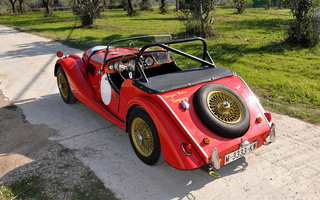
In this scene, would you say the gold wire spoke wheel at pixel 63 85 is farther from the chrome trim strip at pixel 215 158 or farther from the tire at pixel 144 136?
the chrome trim strip at pixel 215 158

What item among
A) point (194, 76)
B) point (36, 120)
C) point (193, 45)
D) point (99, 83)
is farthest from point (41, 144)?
point (193, 45)

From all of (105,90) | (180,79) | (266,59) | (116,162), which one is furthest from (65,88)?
(266,59)

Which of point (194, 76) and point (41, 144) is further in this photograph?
point (41, 144)

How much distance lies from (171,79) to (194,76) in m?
0.40

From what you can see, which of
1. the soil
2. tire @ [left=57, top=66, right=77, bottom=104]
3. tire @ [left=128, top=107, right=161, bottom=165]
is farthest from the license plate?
tire @ [left=57, top=66, right=77, bottom=104]

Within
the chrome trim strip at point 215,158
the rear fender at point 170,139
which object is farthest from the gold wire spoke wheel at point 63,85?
the chrome trim strip at point 215,158

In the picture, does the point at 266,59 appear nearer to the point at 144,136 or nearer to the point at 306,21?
the point at 306,21

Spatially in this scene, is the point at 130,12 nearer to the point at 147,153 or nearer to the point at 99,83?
the point at 99,83

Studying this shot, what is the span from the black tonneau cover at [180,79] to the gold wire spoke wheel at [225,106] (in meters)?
0.37

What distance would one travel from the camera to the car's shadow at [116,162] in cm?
359

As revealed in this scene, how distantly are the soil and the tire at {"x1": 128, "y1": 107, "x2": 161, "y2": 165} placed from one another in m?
0.74

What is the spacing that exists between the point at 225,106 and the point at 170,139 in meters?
0.97

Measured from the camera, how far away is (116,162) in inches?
163

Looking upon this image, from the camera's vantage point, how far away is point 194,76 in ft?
14.1
